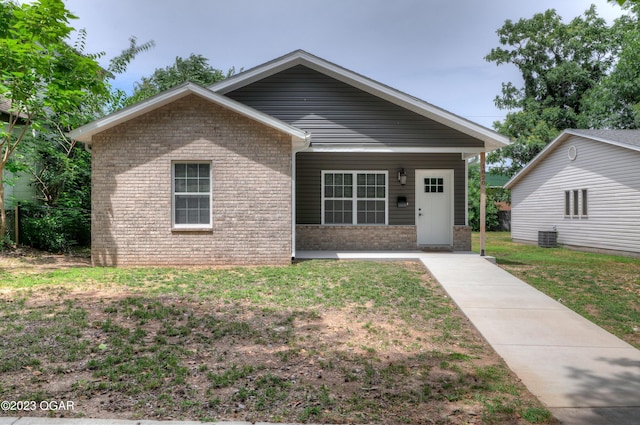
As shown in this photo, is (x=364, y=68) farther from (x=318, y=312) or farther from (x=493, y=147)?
(x=318, y=312)

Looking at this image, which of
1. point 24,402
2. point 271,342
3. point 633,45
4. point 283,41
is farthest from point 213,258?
point 633,45

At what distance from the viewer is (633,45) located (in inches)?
845

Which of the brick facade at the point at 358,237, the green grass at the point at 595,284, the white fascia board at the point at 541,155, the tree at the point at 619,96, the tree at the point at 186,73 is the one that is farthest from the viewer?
the tree at the point at 186,73

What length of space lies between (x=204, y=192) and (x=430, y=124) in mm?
7149

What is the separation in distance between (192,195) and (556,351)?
846 centimetres

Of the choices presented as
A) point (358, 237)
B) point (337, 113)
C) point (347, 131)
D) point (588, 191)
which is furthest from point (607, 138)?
point (337, 113)

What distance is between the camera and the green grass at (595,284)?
21.0ft

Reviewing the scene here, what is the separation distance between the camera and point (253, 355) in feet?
14.7

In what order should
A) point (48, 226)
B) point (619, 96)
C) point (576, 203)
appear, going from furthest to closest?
1. point (619, 96)
2. point (576, 203)
3. point (48, 226)

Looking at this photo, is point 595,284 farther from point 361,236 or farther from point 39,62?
point 39,62

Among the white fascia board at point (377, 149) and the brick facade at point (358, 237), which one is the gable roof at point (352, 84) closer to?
the white fascia board at point (377, 149)

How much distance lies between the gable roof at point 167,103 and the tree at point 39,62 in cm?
→ 134

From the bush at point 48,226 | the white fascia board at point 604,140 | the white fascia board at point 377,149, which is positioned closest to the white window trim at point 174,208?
the white fascia board at point 377,149

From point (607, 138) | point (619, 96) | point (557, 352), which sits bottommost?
point (557, 352)
